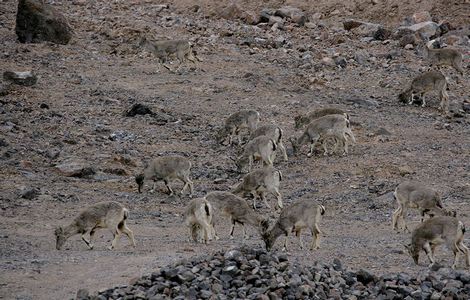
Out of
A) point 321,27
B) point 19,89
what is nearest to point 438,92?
point 321,27

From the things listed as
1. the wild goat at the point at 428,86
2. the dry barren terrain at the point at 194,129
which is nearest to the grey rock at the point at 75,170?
the dry barren terrain at the point at 194,129

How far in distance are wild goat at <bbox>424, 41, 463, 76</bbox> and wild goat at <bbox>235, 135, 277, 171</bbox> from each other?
9.93 m

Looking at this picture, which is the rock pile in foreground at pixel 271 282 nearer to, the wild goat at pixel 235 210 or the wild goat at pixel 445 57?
the wild goat at pixel 235 210

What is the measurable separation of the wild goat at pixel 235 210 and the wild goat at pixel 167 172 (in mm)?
2967

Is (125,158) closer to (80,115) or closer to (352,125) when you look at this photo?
(80,115)

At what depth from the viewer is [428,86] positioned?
27.1 meters

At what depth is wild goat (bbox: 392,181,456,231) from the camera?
57.7 ft

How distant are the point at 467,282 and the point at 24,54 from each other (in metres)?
20.4

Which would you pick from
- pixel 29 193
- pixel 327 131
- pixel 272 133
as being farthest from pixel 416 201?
pixel 29 193

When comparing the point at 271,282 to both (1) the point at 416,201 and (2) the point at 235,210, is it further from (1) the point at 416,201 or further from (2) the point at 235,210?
(1) the point at 416,201

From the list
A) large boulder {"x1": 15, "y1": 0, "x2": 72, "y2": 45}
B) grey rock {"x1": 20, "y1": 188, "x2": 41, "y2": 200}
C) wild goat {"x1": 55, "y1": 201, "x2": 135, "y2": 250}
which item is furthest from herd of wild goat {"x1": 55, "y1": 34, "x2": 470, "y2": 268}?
large boulder {"x1": 15, "y1": 0, "x2": 72, "y2": 45}

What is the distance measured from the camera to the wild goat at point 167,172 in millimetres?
20094

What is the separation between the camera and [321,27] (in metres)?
34.8

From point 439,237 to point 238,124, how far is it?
355 inches
